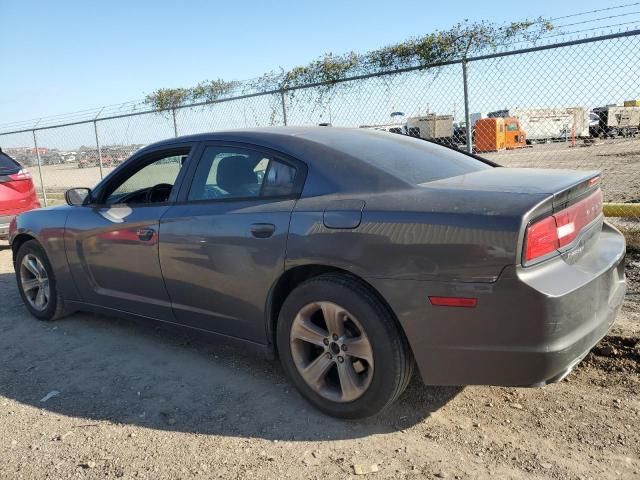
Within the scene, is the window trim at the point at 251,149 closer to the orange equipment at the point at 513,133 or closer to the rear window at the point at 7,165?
the rear window at the point at 7,165

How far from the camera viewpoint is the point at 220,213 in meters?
3.29

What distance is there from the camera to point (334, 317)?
280 cm

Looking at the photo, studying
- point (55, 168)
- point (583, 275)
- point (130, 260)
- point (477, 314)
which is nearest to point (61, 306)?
point (130, 260)

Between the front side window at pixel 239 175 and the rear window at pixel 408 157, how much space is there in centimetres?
39

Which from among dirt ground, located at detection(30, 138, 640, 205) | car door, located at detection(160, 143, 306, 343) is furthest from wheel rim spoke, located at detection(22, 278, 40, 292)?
dirt ground, located at detection(30, 138, 640, 205)

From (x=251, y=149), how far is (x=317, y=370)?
4.55 ft

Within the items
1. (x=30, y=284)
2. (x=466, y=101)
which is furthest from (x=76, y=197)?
(x=466, y=101)

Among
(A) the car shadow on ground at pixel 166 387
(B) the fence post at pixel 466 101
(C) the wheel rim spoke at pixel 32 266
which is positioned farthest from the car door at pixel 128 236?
(B) the fence post at pixel 466 101

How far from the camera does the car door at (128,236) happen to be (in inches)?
145

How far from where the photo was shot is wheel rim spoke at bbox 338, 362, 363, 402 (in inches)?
111

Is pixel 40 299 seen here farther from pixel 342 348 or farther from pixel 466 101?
pixel 466 101

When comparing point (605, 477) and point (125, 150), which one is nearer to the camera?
point (605, 477)

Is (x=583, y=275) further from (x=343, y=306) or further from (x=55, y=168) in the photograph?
(x=55, y=168)

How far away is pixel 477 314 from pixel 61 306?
368 centimetres
